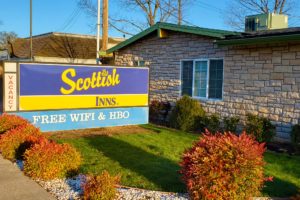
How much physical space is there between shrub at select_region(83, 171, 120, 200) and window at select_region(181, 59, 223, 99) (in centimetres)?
776

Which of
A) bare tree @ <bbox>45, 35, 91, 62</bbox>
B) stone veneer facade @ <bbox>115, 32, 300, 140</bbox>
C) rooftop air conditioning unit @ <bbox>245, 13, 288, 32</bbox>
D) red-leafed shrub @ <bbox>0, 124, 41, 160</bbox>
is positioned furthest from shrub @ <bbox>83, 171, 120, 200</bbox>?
bare tree @ <bbox>45, 35, 91, 62</bbox>

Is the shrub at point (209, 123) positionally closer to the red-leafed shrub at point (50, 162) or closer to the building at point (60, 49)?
the red-leafed shrub at point (50, 162)

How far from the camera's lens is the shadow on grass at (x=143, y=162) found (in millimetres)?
5973

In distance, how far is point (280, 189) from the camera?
5746 millimetres

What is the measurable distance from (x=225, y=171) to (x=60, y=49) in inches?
906

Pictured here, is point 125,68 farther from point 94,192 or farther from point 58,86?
point 94,192

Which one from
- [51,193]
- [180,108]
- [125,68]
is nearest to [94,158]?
[51,193]

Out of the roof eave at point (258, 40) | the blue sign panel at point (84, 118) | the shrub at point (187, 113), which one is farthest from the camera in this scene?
the shrub at point (187, 113)

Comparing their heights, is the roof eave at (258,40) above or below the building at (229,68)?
above

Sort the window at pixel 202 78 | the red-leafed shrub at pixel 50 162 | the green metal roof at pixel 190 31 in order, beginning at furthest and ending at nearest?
the window at pixel 202 78 < the green metal roof at pixel 190 31 < the red-leafed shrub at pixel 50 162

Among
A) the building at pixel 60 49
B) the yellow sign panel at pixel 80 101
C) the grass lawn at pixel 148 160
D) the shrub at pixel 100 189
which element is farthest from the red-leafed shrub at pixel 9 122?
the building at pixel 60 49

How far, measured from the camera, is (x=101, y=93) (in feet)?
35.0

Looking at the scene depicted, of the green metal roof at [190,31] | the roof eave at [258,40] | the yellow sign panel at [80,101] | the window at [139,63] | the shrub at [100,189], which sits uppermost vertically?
the green metal roof at [190,31]

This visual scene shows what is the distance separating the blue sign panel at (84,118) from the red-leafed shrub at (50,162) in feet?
11.3
